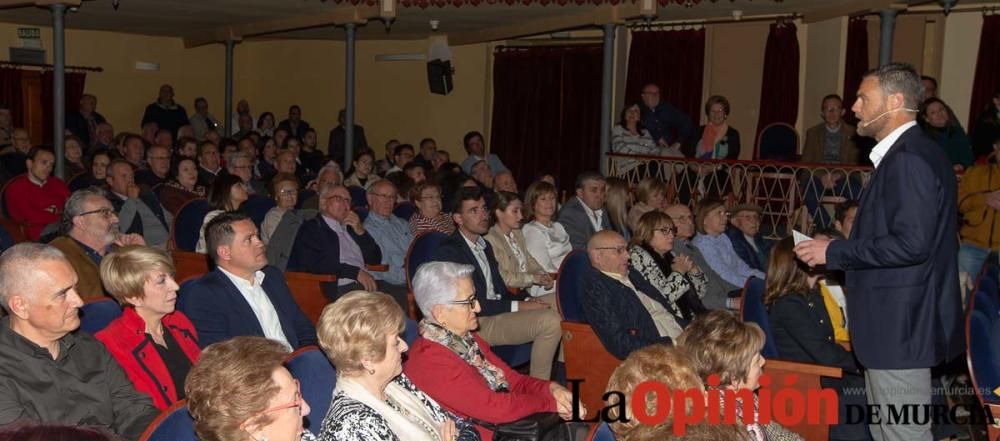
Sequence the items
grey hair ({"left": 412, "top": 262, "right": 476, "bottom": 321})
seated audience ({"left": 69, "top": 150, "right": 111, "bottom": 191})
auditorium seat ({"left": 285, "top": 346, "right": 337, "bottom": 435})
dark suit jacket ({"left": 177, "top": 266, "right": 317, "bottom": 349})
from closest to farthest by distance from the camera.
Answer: auditorium seat ({"left": 285, "top": 346, "right": 337, "bottom": 435})
grey hair ({"left": 412, "top": 262, "right": 476, "bottom": 321})
dark suit jacket ({"left": 177, "top": 266, "right": 317, "bottom": 349})
seated audience ({"left": 69, "top": 150, "right": 111, "bottom": 191})

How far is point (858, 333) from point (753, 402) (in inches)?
15.6

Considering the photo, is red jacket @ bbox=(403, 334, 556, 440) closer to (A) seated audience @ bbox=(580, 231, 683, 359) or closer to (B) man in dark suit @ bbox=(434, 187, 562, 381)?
(A) seated audience @ bbox=(580, 231, 683, 359)

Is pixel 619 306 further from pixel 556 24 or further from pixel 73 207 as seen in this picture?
pixel 556 24

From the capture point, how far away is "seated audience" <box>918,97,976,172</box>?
7465mm

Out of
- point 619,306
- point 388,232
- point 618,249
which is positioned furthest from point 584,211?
point 619,306

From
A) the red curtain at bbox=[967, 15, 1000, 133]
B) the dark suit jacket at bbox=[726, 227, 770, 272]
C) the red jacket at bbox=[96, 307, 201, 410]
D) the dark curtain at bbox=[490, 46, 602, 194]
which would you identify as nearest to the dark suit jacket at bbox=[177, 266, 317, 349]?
the red jacket at bbox=[96, 307, 201, 410]

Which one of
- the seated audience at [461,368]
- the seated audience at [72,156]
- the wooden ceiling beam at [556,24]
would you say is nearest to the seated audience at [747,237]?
the seated audience at [461,368]

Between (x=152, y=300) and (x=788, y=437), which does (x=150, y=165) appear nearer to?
(x=152, y=300)

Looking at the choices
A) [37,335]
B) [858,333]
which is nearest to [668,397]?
[858,333]

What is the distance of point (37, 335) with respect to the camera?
266 centimetres

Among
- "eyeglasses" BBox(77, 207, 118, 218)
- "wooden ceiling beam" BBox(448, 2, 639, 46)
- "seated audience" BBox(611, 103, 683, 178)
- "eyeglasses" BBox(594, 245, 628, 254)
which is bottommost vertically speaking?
"eyeglasses" BBox(594, 245, 628, 254)

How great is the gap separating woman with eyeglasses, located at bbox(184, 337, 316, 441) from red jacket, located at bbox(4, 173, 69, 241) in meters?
5.04

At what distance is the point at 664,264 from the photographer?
5.04m

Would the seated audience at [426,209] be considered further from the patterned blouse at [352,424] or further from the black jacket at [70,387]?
the patterned blouse at [352,424]
